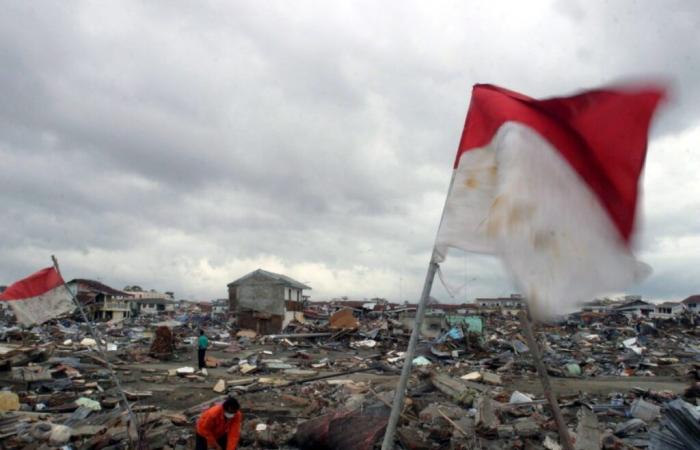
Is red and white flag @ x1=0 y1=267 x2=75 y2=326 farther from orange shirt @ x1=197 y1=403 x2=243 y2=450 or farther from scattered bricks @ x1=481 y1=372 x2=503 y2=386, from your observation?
scattered bricks @ x1=481 y1=372 x2=503 y2=386

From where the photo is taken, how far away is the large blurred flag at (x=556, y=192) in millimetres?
2648

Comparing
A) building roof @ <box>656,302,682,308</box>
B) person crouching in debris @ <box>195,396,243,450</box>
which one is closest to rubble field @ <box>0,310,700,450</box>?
person crouching in debris @ <box>195,396,243,450</box>

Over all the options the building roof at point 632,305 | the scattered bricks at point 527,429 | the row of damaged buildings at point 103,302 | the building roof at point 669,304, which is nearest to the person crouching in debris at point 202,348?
the scattered bricks at point 527,429

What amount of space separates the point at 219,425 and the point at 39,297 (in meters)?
4.75

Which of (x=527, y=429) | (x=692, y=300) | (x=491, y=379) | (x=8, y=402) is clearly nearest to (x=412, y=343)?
(x=527, y=429)

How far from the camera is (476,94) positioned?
3312mm

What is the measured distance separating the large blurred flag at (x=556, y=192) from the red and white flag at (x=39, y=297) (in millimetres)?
8142

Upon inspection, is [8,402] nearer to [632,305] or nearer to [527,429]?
[527,429]

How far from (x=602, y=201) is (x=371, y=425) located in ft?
19.5

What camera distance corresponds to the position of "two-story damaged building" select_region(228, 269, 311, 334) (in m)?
35.8

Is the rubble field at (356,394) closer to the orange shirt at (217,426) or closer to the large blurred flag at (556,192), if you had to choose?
the orange shirt at (217,426)

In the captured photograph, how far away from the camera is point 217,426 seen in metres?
6.18

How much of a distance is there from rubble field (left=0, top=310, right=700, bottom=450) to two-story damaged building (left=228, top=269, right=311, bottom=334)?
7895 millimetres

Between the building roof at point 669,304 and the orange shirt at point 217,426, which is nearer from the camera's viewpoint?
the orange shirt at point 217,426
